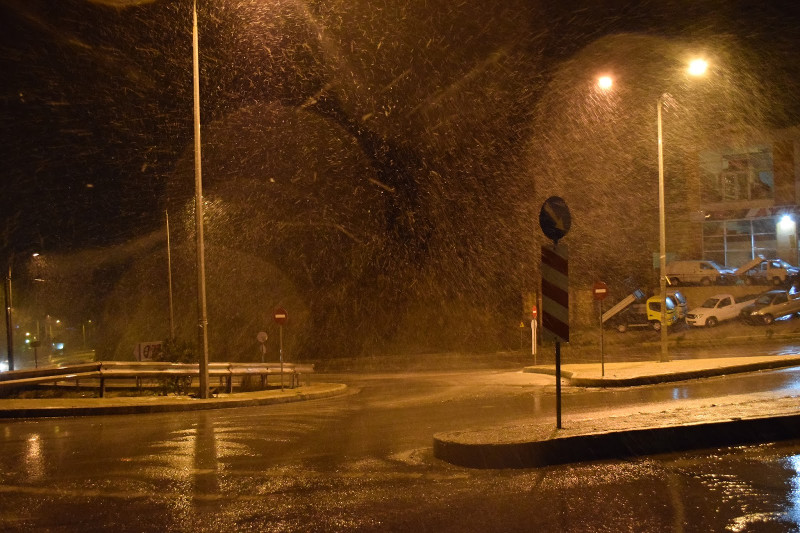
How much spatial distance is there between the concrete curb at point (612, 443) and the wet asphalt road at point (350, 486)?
6.9 inches

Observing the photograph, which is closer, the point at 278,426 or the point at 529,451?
the point at 529,451

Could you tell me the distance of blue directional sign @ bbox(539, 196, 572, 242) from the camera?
908 cm

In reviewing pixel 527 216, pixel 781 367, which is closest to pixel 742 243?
pixel 527 216

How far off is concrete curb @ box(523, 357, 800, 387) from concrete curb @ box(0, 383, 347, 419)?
759 centimetres

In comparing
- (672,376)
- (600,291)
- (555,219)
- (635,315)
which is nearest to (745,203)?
(635,315)

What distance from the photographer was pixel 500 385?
20672mm

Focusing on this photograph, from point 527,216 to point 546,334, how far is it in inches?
1627

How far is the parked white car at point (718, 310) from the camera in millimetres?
38812

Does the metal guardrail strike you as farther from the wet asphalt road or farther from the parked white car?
the parked white car

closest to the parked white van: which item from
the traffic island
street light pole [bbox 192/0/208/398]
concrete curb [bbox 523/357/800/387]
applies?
concrete curb [bbox 523/357/800/387]

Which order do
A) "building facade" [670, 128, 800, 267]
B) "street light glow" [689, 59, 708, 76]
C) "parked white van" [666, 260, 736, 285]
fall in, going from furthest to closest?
A: 1. "building facade" [670, 128, 800, 267]
2. "parked white van" [666, 260, 736, 285]
3. "street light glow" [689, 59, 708, 76]

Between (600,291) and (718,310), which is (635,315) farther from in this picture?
(600,291)

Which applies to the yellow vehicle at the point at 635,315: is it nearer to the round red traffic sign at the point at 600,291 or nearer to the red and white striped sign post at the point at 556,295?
the round red traffic sign at the point at 600,291

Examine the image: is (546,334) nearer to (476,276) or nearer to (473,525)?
(473,525)
